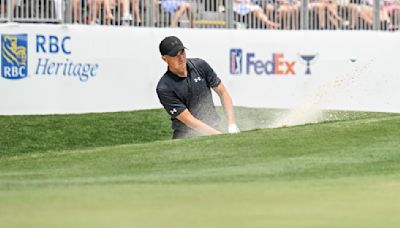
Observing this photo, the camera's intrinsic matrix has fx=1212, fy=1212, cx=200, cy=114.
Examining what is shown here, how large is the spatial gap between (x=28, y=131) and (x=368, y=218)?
15.3 meters

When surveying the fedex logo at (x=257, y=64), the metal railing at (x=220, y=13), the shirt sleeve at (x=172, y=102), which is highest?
the metal railing at (x=220, y=13)

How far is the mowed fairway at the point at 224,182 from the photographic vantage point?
25.4ft

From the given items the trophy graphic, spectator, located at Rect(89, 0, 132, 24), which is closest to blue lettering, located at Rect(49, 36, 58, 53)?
spectator, located at Rect(89, 0, 132, 24)

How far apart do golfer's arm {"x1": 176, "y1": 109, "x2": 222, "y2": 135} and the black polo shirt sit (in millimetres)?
76

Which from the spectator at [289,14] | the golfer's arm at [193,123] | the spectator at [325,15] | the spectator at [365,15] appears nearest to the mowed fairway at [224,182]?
the golfer's arm at [193,123]

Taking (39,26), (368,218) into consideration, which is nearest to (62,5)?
(39,26)

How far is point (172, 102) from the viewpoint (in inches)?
550

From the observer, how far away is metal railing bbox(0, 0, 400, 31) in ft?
77.2

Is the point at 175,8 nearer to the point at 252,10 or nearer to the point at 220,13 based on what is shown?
the point at 220,13

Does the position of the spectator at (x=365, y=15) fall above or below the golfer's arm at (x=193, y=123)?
above

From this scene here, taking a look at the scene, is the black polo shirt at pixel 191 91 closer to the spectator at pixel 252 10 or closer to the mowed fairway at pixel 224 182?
the mowed fairway at pixel 224 182

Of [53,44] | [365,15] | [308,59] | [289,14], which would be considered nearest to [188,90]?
[53,44]

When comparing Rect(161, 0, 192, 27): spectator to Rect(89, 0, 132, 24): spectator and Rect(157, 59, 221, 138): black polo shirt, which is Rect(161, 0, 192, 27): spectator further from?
Rect(157, 59, 221, 138): black polo shirt

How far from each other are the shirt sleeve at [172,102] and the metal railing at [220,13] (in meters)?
9.60
